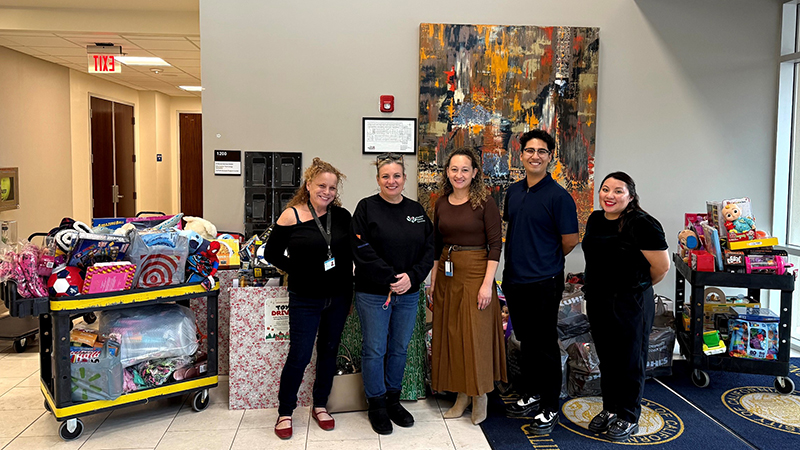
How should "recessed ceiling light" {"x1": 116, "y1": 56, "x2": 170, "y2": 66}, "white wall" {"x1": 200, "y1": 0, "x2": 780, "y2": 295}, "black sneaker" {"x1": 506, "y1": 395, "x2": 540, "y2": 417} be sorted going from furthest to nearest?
1. "recessed ceiling light" {"x1": 116, "y1": 56, "x2": 170, "y2": 66}
2. "white wall" {"x1": 200, "y1": 0, "x2": 780, "y2": 295}
3. "black sneaker" {"x1": 506, "y1": 395, "x2": 540, "y2": 417}

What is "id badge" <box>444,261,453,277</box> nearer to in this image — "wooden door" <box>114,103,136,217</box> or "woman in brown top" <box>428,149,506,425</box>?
"woman in brown top" <box>428,149,506,425</box>

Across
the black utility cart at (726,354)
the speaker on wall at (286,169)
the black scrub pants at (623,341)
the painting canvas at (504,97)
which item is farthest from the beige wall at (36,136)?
the black utility cart at (726,354)

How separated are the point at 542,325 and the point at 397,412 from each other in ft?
3.02

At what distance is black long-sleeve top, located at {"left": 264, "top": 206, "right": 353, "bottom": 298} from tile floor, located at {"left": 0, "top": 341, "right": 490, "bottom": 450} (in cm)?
76

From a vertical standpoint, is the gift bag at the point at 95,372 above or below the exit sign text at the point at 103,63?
below

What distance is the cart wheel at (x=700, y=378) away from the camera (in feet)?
12.0

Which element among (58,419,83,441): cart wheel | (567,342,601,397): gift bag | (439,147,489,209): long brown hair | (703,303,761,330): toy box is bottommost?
(58,419,83,441): cart wheel

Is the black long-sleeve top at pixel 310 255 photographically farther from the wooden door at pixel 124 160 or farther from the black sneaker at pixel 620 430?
the wooden door at pixel 124 160

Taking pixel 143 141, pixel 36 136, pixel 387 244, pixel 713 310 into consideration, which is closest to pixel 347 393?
pixel 387 244

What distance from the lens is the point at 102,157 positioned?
8789 mm

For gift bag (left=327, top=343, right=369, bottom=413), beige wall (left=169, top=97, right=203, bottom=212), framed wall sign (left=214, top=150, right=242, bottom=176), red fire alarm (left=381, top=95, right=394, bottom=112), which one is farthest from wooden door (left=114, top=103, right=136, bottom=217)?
gift bag (left=327, top=343, right=369, bottom=413)

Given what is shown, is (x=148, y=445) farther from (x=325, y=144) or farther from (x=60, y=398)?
(x=325, y=144)

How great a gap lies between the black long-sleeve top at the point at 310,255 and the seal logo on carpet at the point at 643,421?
1495 millimetres

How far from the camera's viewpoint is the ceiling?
5.39 metres
